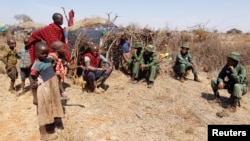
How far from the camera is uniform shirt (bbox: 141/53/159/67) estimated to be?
24.7 feet

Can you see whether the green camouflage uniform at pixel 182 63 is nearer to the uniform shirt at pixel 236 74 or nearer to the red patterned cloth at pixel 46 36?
the uniform shirt at pixel 236 74

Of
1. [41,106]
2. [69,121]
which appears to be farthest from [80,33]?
[41,106]

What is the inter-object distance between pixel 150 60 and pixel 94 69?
177cm

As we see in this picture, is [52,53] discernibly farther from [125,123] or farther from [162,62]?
[162,62]

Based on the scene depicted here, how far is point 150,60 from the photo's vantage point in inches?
301

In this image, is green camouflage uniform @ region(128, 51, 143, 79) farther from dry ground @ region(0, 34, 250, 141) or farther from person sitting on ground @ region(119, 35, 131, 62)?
person sitting on ground @ region(119, 35, 131, 62)

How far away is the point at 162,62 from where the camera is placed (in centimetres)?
916

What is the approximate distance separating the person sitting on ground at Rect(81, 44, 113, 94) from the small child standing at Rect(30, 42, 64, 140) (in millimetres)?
1876

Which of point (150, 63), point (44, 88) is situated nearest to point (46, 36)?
point (44, 88)

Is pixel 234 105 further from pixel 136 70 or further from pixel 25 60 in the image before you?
pixel 25 60

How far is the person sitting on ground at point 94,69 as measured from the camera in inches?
257

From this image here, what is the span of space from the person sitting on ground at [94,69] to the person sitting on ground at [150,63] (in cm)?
111

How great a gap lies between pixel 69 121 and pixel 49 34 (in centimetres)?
178

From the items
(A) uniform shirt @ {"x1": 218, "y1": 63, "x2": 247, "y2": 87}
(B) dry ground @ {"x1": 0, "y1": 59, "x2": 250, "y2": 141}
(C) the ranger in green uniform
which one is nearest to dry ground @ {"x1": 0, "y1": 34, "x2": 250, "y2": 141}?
(B) dry ground @ {"x1": 0, "y1": 59, "x2": 250, "y2": 141}
